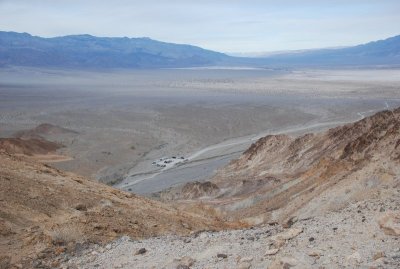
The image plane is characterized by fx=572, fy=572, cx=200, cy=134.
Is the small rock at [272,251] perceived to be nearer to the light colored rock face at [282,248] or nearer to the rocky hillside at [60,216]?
the light colored rock face at [282,248]

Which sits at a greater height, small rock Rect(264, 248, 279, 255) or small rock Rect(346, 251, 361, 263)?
small rock Rect(346, 251, 361, 263)

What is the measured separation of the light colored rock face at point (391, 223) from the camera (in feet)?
31.7

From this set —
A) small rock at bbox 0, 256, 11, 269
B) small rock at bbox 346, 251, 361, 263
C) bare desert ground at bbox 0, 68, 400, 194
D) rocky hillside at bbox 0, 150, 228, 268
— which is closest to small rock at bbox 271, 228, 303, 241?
small rock at bbox 346, 251, 361, 263

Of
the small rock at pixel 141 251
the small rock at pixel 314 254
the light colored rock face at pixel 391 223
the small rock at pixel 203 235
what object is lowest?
the small rock at pixel 141 251

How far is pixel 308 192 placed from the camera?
21000 millimetres

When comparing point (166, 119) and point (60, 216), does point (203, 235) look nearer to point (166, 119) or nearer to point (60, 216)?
point (60, 216)

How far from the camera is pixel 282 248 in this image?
970 cm

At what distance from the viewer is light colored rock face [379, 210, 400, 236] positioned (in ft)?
31.7

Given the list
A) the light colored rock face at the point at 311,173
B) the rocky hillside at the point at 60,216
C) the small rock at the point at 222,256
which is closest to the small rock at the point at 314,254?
the small rock at the point at 222,256

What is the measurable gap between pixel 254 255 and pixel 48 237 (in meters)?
4.94

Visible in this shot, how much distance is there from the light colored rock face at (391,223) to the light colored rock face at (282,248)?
109mm

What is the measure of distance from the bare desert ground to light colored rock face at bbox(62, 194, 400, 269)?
25.5 meters

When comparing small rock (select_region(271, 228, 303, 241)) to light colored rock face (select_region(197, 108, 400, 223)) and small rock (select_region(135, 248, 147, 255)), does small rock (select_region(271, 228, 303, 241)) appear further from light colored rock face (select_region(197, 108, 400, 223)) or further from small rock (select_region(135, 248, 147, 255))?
small rock (select_region(135, 248, 147, 255))

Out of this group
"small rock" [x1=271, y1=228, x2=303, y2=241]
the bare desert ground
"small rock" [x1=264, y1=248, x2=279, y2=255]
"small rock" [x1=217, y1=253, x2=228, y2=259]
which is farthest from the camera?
the bare desert ground
